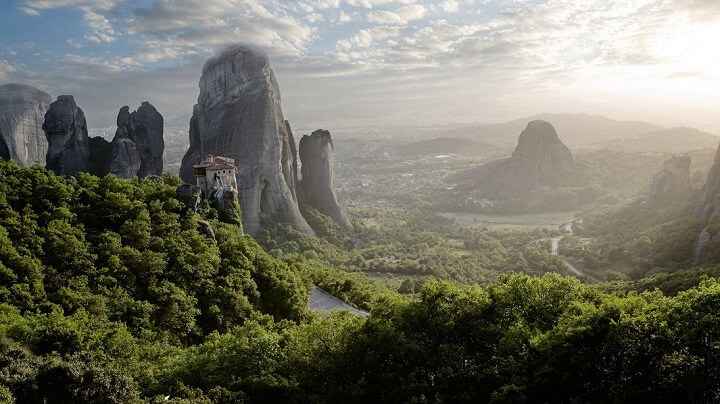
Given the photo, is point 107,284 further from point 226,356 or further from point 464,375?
point 464,375

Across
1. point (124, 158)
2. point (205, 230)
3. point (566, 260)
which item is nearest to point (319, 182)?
point (124, 158)

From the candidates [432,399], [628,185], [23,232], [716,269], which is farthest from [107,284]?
[628,185]

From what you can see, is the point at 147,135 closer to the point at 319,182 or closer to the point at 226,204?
the point at 319,182

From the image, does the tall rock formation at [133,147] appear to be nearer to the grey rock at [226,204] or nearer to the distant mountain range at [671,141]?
the grey rock at [226,204]

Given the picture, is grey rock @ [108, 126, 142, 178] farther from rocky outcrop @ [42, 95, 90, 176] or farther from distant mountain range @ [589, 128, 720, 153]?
distant mountain range @ [589, 128, 720, 153]

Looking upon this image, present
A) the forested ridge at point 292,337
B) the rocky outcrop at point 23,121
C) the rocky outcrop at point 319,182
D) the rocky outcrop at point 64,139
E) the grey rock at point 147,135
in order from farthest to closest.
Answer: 1. the rocky outcrop at point 319,182
2. the rocky outcrop at point 23,121
3. the grey rock at point 147,135
4. the rocky outcrop at point 64,139
5. the forested ridge at point 292,337

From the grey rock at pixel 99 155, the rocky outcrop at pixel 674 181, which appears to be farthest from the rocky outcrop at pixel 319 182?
the rocky outcrop at pixel 674 181

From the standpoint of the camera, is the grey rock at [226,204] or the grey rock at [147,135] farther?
the grey rock at [147,135]
